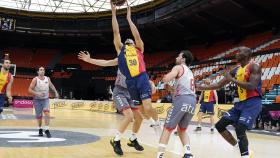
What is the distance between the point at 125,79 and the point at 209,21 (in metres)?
23.1

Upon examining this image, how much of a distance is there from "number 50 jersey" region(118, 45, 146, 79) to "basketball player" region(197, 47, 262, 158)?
126 cm

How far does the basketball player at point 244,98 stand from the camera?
5.81 metres

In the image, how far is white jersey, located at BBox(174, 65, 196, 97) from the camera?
20.2ft

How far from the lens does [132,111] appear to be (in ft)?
24.4

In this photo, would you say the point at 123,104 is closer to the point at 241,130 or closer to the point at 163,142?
the point at 163,142

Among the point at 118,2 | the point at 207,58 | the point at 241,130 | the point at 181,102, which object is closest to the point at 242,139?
the point at 241,130

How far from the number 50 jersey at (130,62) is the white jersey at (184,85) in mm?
922

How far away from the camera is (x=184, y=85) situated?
20.2 feet

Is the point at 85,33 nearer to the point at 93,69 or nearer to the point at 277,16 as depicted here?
the point at 93,69

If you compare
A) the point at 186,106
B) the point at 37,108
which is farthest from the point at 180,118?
the point at 37,108

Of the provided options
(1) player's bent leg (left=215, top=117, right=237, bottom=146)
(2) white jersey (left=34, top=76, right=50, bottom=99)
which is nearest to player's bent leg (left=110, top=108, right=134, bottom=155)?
(1) player's bent leg (left=215, top=117, right=237, bottom=146)

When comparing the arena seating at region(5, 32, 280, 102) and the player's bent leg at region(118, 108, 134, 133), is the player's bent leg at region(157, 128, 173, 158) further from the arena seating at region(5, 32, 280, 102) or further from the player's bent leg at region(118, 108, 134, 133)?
the arena seating at region(5, 32, 280, 102)

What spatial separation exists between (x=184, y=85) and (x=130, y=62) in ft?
4.10

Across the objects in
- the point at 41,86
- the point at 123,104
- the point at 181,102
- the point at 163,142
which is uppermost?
the point at 41,86
